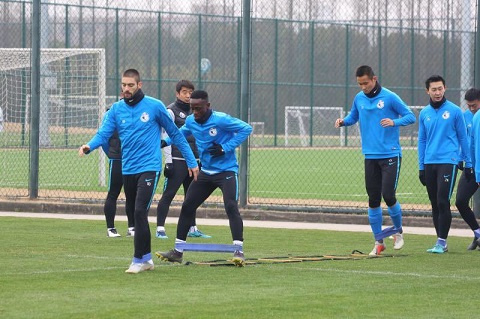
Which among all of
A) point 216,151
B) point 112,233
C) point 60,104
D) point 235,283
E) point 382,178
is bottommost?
point 112,233

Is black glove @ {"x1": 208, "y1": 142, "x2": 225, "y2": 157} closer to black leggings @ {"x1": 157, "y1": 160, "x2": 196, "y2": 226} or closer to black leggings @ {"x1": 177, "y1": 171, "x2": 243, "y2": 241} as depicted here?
black leggings @ {"x1": 177, "y1": 171, "x2": 243, "y2": 241}

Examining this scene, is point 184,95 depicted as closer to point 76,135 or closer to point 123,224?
point 123,224

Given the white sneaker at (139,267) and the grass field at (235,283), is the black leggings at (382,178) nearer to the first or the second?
the grass field at (235,283)

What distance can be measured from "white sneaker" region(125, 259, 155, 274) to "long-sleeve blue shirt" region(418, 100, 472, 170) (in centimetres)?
396

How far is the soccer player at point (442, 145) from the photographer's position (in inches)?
554

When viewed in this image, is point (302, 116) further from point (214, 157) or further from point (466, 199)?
point (214, 157)

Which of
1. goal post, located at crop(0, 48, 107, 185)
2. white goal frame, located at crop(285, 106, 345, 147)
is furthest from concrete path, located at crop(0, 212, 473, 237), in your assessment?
white goal frame, located at crop(285, 106, 345, 147)

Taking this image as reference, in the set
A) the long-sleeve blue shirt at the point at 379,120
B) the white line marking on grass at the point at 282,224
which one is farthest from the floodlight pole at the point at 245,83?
the long-sleeve blue shirt at the point at 379,120

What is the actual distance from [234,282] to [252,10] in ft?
31.5

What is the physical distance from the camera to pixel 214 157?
41.9 feet

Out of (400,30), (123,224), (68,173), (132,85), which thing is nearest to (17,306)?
(132,85)

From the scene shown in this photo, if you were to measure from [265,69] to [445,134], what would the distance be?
91.5 ft

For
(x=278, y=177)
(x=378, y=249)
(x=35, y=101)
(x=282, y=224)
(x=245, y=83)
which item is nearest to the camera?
(x=378, y=249)

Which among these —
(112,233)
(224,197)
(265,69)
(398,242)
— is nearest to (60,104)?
(112,233)
